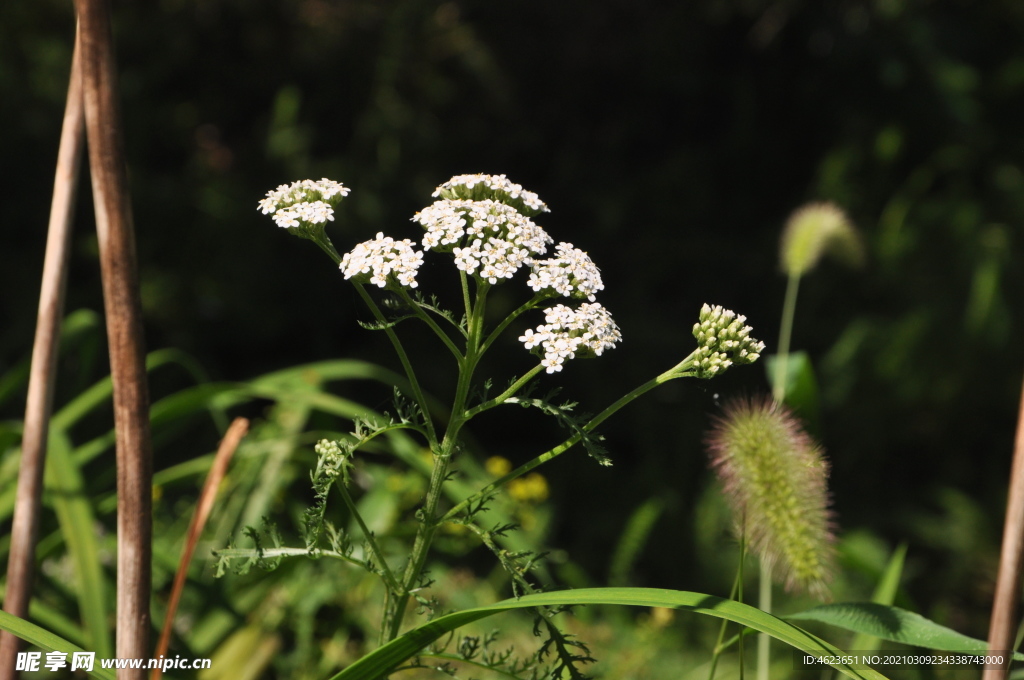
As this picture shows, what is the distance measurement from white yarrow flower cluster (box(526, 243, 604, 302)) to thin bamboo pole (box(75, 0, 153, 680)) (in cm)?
36

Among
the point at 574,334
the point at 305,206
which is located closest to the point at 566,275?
the point at 574,334

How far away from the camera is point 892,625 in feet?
2.84

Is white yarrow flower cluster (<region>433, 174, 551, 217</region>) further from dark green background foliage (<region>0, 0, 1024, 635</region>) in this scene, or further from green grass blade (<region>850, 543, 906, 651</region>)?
dark green background foliage (<region>0, 0, 1024, 635</region>)

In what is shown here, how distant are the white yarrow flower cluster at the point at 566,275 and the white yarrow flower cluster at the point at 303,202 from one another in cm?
21

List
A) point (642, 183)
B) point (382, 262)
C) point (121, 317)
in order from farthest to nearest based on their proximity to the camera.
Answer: point (642, 183)
point (382, 262)
point (121, 317)

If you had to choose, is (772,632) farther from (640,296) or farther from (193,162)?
(193,162)

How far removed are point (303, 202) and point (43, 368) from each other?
30 cm

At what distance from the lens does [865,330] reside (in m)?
3.62

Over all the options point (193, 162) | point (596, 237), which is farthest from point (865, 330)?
point (193, 162)

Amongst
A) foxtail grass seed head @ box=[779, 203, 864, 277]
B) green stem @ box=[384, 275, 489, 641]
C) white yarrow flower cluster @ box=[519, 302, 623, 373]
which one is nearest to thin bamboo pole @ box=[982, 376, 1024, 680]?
white yarrow flower cluster @ box=[519, 302, 623, 373]

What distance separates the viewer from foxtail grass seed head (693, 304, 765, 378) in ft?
2.50

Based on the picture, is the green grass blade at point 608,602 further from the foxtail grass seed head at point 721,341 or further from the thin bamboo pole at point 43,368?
the thin bamboo pole at point 43,368

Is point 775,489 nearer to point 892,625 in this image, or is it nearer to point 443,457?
point 892,625

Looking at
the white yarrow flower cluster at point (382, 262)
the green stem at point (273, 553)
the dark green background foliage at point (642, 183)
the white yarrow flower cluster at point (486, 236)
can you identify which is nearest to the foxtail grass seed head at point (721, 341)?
the white yarrow flower cluster at point (486, 236)
